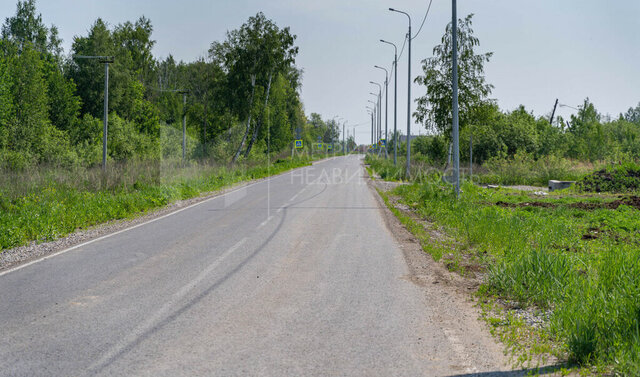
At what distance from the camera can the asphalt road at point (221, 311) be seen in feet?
13.1

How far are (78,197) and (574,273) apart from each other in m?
13.6

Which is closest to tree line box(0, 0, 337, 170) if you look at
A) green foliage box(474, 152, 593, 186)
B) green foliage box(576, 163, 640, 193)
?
green foliage box(474, 152, 593, 186)

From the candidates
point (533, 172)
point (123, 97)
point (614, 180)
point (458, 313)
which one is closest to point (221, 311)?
point (458, 313)

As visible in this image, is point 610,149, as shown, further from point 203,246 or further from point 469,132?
point 203,246

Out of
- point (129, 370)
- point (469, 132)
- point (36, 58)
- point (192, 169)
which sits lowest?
point (129, 370)

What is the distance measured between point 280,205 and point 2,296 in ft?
36.7

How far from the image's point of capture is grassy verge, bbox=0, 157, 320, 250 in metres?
10.5

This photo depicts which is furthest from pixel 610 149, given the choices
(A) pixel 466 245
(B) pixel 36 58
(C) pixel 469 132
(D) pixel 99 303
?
(B) pixel 36 58

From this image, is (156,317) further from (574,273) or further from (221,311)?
(574,273)

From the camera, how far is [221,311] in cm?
536

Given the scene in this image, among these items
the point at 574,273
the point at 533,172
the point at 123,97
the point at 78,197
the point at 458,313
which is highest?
the point at 123,97

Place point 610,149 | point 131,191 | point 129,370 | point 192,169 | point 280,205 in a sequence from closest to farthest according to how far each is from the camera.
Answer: point 129,370, point 280,205, point 131,191, point 192,169, point 610,149

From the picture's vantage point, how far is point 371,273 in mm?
7293

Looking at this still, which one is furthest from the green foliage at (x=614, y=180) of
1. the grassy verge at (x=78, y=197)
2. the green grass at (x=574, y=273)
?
the grassy verge at (x=78, y=197)
